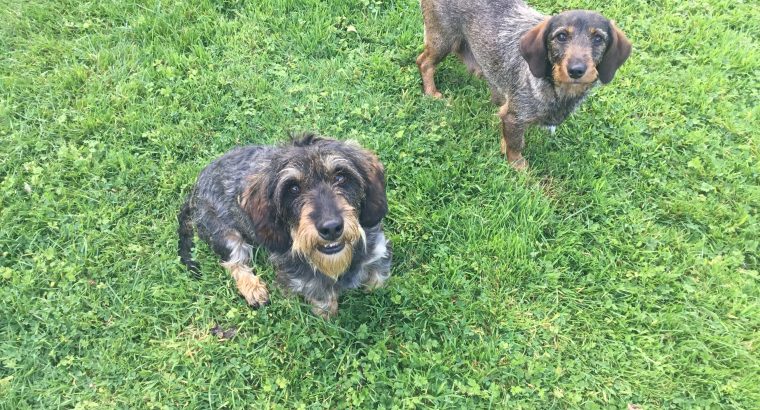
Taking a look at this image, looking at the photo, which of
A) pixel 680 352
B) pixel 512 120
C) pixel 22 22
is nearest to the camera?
pixel 680 352

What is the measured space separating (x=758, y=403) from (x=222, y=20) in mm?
5987

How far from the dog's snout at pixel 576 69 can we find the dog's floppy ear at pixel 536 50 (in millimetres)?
295

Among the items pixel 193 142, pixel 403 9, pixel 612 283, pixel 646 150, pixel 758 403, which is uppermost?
pixel 403 9

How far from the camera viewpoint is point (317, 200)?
304cm

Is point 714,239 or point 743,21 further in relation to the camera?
point 743,21

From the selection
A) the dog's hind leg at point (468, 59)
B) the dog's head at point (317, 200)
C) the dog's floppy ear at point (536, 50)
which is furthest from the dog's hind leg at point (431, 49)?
the dog's head at point (317, 200)

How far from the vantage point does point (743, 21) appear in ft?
18.9

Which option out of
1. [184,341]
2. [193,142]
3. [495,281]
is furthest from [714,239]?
[193,142]

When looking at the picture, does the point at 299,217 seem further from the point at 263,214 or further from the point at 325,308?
the point at 325,308

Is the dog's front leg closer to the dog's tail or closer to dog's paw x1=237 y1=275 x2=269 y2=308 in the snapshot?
dog's paw x1=237 y1=275 x2=269 y2=308

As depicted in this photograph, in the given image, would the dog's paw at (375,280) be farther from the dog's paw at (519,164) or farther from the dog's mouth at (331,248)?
the dog's paw at (519,164)

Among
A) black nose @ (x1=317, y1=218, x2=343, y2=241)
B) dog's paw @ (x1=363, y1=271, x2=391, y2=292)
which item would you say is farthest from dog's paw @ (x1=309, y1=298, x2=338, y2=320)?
black nose @ (x1=317, y1=218, x2=343, y2=241)

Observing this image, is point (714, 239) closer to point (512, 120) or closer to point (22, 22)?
point (512, 120)

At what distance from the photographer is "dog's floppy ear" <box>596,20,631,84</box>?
159 inches
